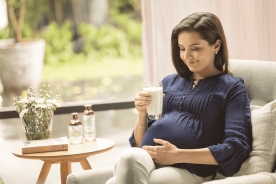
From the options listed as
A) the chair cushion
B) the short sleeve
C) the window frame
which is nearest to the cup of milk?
the short sleeve

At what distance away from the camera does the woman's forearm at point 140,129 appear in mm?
2242

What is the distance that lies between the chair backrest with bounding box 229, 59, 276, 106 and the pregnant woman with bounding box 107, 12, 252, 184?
9cm

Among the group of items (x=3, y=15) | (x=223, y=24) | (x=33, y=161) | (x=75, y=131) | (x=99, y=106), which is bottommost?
(x=33, y=161)

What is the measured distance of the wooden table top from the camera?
2381 mm

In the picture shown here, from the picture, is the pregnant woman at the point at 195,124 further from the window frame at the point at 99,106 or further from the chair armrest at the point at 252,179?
the window frame at the point at 99,106

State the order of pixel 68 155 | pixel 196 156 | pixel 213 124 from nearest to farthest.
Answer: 1. pixel 196 156
2. pixel 213 124
3. pixel 68 155

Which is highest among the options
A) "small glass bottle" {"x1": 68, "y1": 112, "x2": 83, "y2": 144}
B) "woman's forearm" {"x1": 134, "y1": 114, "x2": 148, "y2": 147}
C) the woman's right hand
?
the woman's right hand

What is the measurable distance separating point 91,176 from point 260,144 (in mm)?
698

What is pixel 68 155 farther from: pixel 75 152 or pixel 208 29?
pixel 208 29

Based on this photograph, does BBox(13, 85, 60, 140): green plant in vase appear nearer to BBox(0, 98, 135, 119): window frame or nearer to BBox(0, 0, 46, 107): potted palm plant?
BBox(0, 98, 135, 119): window frame

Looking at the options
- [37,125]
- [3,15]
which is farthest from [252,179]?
[3,15]

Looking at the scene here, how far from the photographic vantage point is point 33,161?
398 centimetres

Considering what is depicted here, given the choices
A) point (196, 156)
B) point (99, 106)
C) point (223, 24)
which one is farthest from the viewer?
point (99, 106)

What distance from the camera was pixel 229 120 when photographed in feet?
6.61
